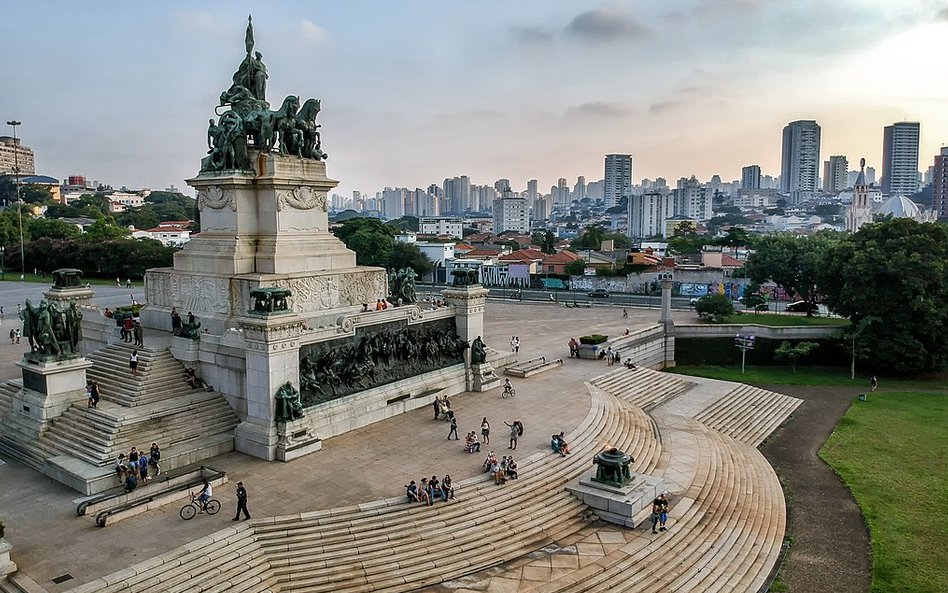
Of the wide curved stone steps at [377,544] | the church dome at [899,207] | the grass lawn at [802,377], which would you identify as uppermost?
the church dome at [899,207]

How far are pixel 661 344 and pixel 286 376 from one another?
90.8ft

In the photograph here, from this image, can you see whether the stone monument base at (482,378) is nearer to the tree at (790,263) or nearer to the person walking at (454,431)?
the person walking at (454,431)

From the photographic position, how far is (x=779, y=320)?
4772cm

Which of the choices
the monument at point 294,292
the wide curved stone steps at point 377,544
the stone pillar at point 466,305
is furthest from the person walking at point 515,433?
the stone pillar at point 466,305

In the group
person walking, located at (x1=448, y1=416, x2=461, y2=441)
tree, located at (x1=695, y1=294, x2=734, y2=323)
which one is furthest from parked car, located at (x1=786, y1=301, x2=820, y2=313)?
person walking, located at (x1=448, y1=416, x2=461, y2=441)

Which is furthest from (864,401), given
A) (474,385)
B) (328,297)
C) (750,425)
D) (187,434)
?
(187,434)

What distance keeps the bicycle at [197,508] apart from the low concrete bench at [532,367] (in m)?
17.6

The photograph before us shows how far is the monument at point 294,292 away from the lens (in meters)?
22.2

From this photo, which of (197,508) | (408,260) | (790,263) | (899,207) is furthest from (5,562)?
(899,207)

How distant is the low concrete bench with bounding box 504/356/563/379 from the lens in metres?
32.2

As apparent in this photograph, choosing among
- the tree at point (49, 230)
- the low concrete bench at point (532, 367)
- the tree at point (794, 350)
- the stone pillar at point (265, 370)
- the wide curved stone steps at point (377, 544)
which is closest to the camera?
the wide curved stone steps at point (377, 544)

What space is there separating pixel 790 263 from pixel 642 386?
26853 mm

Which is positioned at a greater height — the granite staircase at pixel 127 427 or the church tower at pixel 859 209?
the church tower at pixel 859 209

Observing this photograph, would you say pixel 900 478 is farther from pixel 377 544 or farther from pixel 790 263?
pixel 790 263
